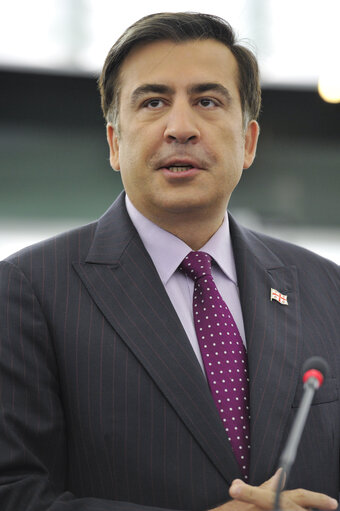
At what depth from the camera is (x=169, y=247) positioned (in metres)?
1.63

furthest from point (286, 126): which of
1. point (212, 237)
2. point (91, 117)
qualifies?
point (212, 237)

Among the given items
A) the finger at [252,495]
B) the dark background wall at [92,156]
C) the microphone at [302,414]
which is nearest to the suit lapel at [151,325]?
the finger at [252,495]

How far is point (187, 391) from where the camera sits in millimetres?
1407

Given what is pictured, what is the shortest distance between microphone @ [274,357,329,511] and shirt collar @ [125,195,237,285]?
0.54 metres

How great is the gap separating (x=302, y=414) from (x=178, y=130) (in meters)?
0.77

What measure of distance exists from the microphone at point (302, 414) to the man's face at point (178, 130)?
595mm

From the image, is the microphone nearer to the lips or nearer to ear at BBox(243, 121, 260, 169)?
the lips

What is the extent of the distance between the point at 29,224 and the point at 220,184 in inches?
198

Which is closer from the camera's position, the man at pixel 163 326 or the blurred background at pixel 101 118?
the man at pixel 163 326

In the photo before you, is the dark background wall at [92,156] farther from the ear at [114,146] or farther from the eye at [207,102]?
the eye at [207,102]

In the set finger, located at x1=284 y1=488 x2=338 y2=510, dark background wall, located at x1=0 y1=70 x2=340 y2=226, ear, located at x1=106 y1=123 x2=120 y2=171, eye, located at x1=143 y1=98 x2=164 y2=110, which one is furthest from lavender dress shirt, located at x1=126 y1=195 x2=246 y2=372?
dark background wall, located at x1=0 y1=70 x2=340 y2=226

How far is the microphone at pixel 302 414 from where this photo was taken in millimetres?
948

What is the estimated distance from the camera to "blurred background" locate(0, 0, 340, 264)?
549 cm

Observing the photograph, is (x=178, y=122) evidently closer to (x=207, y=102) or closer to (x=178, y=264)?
(x=207, y=102)
